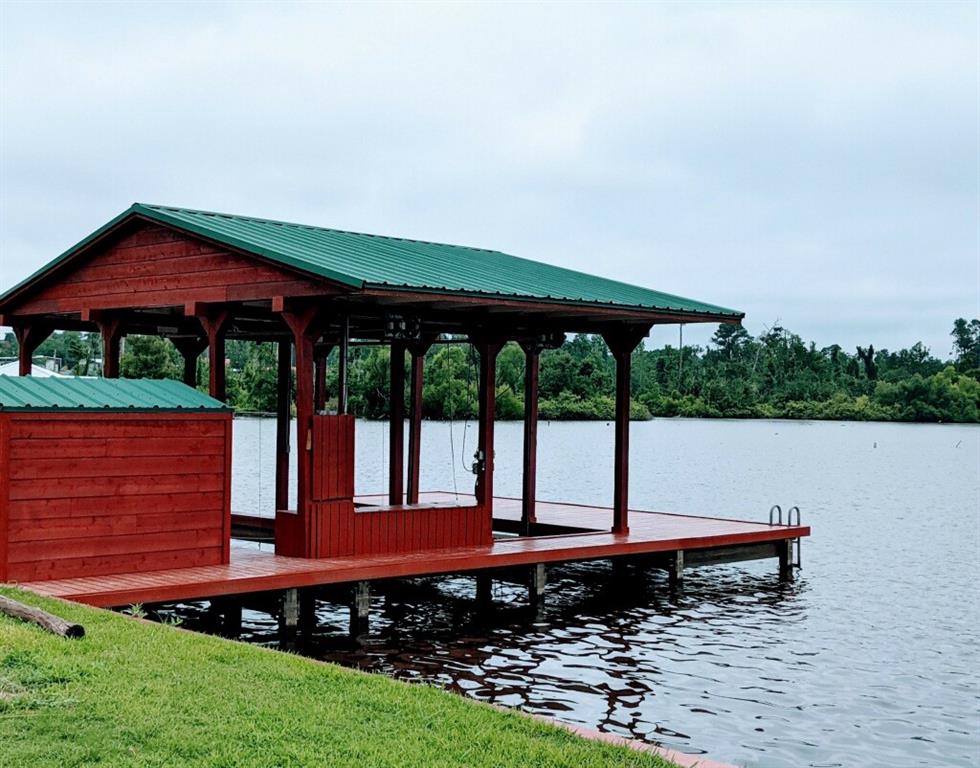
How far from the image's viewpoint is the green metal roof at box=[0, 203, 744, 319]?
13.1m

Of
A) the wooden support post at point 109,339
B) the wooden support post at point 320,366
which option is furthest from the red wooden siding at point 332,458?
the wooden support post at point 320,366

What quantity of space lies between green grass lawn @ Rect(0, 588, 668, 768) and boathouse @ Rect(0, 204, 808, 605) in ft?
10.7

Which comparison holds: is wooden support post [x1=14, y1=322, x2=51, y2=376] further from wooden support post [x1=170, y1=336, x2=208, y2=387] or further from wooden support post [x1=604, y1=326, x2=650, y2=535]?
wooden support post [x1=604, y1=326, x2=650, y2=535]

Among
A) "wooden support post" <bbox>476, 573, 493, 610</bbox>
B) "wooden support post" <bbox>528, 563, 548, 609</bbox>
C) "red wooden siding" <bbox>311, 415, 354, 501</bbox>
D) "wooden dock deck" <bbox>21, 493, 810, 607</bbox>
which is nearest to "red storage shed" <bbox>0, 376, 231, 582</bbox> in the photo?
"wooden dock deck" <bbox>21, 493, 810, 607</bbox>

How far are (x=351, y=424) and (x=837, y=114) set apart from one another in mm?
20238

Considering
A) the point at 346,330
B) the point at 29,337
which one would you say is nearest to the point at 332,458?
the point at 346,330

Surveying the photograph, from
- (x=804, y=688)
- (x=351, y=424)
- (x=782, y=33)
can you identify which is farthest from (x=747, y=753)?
(x=782, y=33)

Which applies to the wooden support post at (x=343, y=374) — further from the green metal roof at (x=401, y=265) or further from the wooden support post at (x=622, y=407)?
the wooden support post at (x=622, y=407)

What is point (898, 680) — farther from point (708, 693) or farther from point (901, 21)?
point (901, 21)

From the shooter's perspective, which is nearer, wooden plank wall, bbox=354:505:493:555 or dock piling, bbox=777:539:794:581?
wooden plank wall, bbox=354:505:493:555

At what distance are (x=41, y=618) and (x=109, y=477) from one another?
339 centimetres

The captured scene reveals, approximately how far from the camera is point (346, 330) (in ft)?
45.9

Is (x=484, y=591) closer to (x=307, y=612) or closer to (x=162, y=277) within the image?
(x=307, y=612)

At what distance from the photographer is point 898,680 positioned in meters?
12.7
